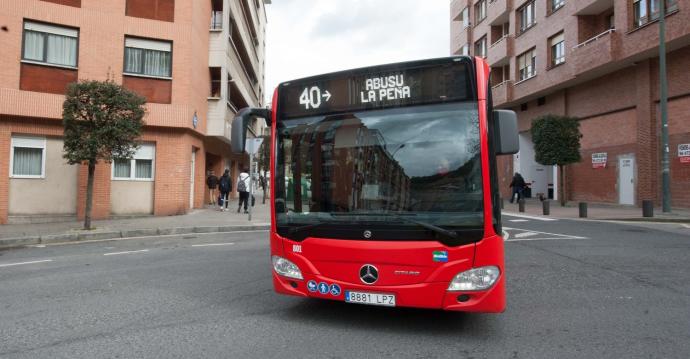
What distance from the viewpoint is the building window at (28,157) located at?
1480cm

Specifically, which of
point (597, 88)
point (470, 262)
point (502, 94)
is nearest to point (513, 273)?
point (470, 262)

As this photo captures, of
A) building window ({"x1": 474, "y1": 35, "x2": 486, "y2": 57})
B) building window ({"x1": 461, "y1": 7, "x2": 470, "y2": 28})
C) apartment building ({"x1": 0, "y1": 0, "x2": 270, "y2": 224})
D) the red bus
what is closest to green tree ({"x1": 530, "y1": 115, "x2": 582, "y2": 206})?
apartment building ({"x1": 0, "y1": 0, "x2": 270, "y2": 224})

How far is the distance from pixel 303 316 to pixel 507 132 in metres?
2.59

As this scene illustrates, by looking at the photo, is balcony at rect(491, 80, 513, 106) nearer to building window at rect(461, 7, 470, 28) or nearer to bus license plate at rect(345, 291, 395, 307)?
building window at rect(461, 7, 470, 28)

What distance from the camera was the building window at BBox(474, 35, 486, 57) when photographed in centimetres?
3434

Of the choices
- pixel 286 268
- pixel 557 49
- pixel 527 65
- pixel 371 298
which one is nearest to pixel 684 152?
pixel 557 49

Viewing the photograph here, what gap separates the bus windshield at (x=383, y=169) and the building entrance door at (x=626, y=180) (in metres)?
19.9

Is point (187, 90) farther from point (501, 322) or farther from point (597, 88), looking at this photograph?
point (597, 88)

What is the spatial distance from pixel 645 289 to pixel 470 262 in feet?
10.9

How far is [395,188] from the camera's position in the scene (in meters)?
3.97

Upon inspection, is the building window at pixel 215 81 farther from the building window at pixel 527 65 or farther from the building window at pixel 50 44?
the building window at pixel 527 65

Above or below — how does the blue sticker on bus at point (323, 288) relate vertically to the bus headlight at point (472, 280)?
below

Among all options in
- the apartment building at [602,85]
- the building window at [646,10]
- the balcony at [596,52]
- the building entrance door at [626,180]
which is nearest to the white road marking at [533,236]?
the apartment building at [602,85]

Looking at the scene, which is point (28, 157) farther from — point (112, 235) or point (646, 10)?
point (646, 10)
